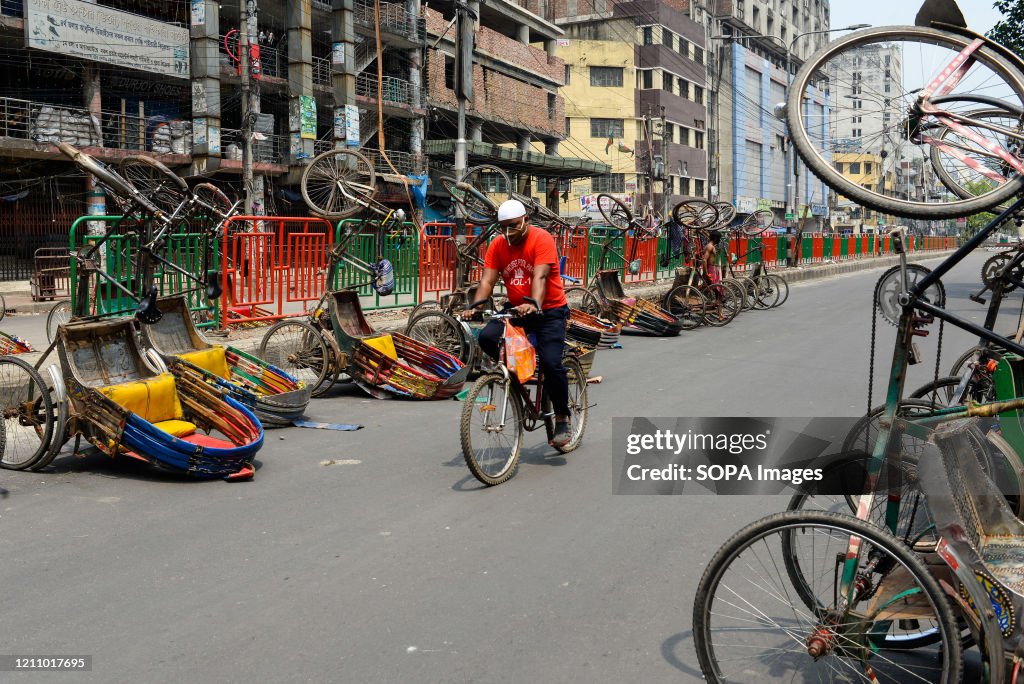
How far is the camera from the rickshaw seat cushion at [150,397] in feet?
20.1

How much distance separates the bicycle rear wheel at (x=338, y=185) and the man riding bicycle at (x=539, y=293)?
16.3 feet

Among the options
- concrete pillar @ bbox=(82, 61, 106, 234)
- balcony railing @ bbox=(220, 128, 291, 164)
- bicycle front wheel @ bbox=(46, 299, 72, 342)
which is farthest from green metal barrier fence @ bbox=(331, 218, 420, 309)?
balcony railing @ bbox=(220, 128, 291, 164)

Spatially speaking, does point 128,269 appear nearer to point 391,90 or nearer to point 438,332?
point 438,332

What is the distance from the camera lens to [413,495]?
18.6 ft

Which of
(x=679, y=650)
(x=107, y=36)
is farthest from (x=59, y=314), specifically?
(x=107, y=36)

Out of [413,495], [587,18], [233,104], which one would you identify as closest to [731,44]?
[587,18]

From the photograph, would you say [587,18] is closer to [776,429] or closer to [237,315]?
[237,315]

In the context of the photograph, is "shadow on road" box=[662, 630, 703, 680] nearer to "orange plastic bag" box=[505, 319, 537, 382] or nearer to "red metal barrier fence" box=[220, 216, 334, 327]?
"orange plastic bag" box=[505, 319, 537, 382]

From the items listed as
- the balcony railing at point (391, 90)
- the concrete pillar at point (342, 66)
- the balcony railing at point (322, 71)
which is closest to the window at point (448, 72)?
the balcony railing at point (391, 90)

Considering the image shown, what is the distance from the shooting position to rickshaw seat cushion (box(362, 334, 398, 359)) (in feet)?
29.7

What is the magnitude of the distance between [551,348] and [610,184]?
50447mm

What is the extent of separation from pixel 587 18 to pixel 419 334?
53.3 m

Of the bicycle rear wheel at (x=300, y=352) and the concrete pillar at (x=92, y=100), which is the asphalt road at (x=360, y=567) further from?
the concrete pillar at (x=92, y=100)

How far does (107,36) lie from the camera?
25969mm
